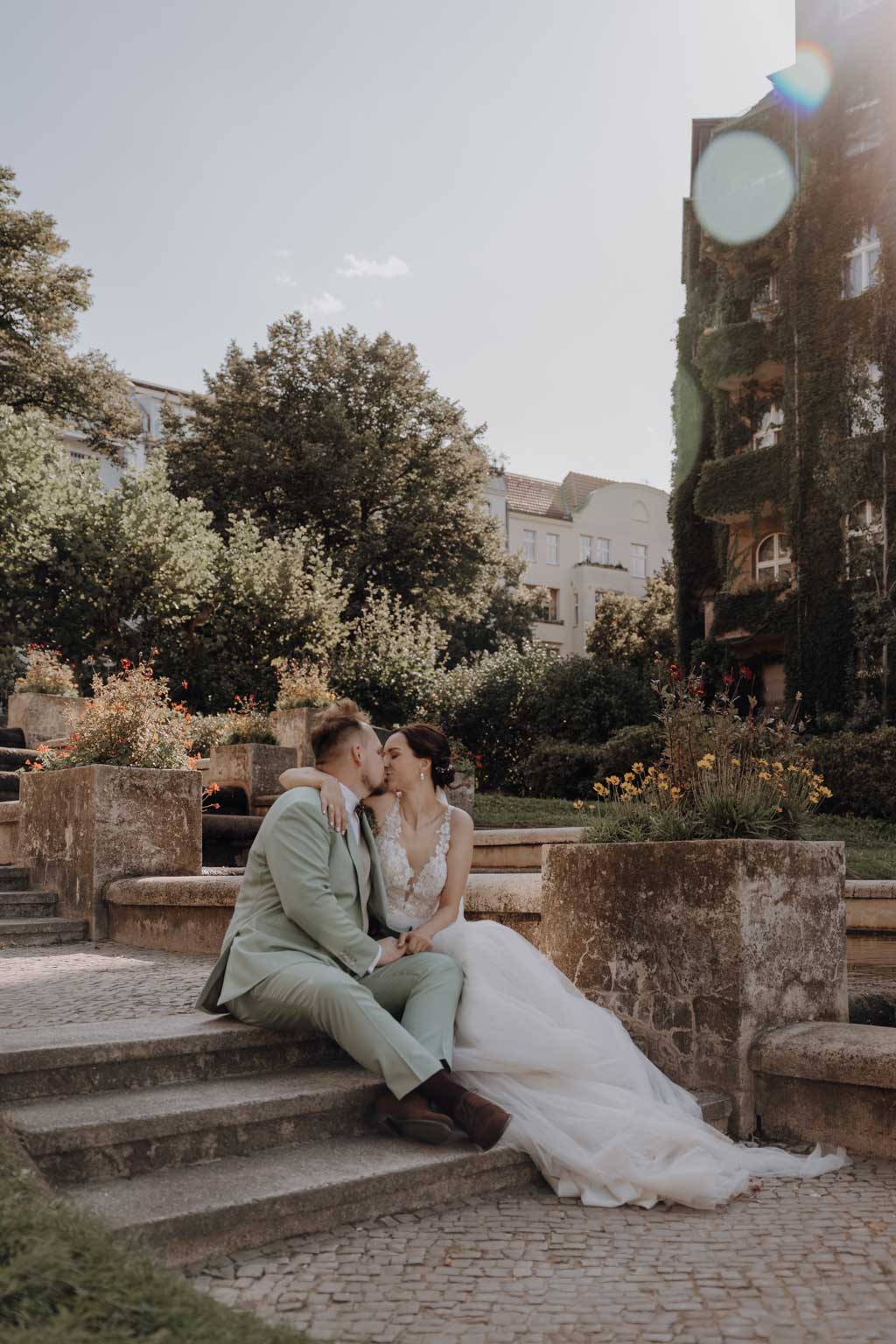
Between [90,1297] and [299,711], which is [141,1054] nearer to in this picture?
[90,1297]

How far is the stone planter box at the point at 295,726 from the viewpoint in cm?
1520

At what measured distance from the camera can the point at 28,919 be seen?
344 inches

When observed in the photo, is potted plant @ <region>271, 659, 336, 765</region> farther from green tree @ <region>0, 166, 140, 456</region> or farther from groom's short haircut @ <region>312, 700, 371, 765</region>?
green tree @ <region>0, 166, 140, 456</region>

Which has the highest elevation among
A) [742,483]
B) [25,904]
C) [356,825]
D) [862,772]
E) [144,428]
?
[144,428]

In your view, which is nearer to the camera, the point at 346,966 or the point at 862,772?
the point at 346,966

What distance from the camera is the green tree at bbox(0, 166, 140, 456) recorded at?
3291 centimetres

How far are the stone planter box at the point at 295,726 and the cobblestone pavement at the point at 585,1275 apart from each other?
11.2 metres

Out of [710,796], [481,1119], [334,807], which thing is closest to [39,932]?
[334,807]

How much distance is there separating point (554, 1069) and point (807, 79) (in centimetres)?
2897

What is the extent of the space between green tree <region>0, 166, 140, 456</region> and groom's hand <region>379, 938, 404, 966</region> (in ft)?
102

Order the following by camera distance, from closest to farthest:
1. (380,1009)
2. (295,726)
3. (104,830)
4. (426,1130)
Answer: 1. (426,1130)
2. (380,1009)
3. (104,830)
4. (295,726)

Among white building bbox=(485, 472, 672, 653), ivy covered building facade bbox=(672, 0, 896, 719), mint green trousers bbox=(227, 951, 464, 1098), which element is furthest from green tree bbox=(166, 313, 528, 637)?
mint green trousers bbox=(227, 951, 464, 1098)

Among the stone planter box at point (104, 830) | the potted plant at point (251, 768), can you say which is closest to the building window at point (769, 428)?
the potted plant at point (251, 768)

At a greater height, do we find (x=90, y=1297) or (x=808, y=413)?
(x=808, y=413)
